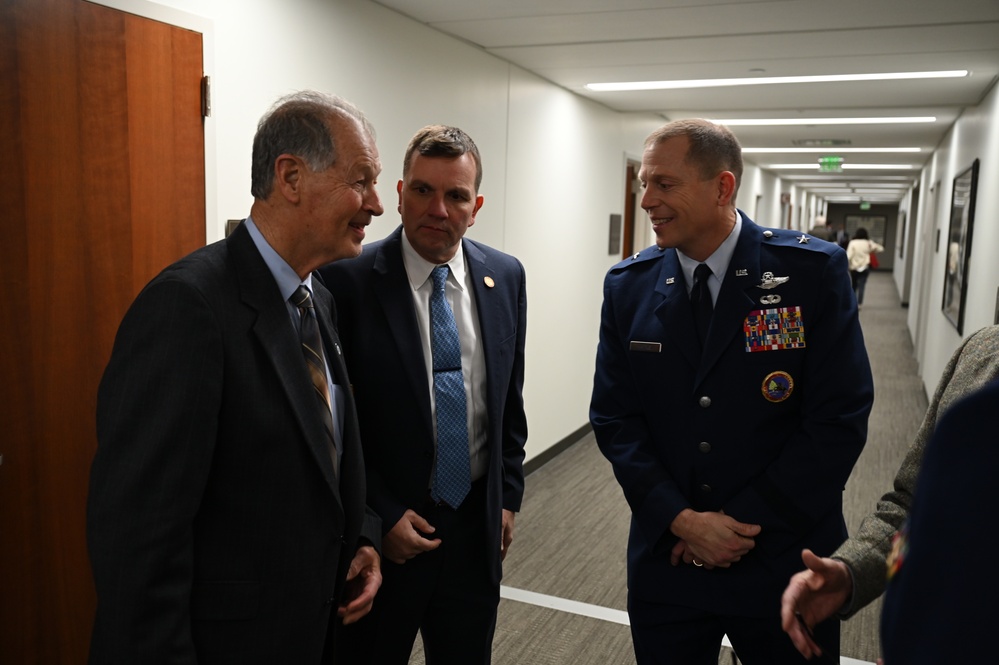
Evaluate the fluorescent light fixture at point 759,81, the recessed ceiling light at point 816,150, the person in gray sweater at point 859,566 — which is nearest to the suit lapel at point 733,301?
the person in gray sweater at point 859,566

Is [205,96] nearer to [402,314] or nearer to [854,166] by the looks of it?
[402,314]

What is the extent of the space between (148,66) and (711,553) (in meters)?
2.08

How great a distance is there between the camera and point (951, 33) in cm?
361

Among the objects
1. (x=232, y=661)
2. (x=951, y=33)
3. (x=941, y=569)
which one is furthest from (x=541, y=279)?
(x=941, y=569)

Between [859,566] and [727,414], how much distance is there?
53 cm

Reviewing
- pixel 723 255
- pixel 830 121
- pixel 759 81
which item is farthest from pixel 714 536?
pixel 830 121

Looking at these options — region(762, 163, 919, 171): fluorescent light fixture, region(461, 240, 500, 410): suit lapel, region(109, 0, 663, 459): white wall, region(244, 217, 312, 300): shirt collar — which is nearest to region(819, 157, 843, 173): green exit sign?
region(762, 163, 919, 171): fluorescent light fixture

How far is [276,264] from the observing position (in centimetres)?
135

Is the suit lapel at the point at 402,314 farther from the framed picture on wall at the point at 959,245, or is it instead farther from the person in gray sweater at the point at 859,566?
the framed picture on wall at the point at 959,245

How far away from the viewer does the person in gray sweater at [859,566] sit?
1.21 metres

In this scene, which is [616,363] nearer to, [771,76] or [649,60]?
[649,60]

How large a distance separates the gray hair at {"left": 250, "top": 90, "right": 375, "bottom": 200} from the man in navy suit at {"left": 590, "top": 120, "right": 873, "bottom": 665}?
797mm

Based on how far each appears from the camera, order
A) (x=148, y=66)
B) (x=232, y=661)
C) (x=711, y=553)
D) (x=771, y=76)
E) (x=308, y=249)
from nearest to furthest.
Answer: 1. (x=232, y=661)
2. (x=308, y=249)
3. (x=711, y=553)
4. (x=148, y=66)
5. (x=771, y=76)

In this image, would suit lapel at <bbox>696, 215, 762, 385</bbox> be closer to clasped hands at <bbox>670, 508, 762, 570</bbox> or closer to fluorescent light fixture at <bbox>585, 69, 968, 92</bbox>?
clasped hands at <bbox>670, 508, 762, 570</bbox>
